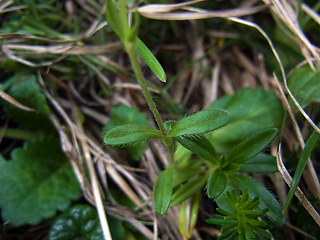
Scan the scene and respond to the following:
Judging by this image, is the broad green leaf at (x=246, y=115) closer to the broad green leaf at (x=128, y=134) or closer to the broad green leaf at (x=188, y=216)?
the broad green leaf at (x=188, y=216)

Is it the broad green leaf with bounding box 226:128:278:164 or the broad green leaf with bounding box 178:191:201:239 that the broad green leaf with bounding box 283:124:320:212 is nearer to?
the broad green leaf with bounding box 226:128:278:164

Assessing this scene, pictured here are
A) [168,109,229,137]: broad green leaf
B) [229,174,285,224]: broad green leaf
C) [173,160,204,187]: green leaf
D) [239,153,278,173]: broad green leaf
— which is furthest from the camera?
[173,160,204,187]: green leaf

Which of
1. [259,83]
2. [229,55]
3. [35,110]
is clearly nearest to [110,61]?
[35,110]

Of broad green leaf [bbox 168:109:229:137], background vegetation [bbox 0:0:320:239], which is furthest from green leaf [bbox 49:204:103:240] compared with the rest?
broad green leaf [bbox 168:109:229:137]

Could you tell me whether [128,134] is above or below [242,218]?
above

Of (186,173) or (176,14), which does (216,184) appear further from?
(176,14)

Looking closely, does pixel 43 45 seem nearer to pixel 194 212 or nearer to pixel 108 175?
pixel 108 175

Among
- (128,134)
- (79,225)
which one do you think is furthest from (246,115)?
(79,225)
